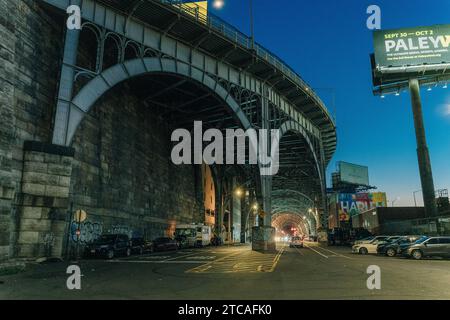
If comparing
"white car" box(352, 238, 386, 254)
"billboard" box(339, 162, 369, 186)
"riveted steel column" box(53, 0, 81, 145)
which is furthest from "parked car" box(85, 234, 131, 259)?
"billboard" box(339, 162, 369, 186)

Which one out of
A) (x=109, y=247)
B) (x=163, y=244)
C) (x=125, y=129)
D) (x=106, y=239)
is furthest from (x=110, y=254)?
(x=125, y=129)

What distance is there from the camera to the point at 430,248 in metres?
24.0

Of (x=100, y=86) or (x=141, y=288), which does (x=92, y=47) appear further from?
(x=141, y=288)

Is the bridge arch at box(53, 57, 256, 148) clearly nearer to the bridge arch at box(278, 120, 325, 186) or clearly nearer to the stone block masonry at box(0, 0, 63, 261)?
the stone block masonry at box(0, 0, 63, 261)

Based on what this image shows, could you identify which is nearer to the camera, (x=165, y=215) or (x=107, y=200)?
(x=107, y=200)

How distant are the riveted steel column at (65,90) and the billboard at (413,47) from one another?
36049 mm

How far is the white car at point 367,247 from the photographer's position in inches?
1245

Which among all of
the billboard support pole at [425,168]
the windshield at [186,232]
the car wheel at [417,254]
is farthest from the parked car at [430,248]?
the windshield at [186,232]

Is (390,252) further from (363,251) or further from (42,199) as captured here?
(42,199)

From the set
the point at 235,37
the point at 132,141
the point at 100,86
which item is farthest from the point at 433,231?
the point at 100,86

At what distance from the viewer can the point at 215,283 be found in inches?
463

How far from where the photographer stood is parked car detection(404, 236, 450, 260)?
23.7 meters

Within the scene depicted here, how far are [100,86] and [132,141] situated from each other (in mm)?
12189

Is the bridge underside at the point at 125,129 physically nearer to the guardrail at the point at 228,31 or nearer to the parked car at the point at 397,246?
the guardrail at the point at 228,31
